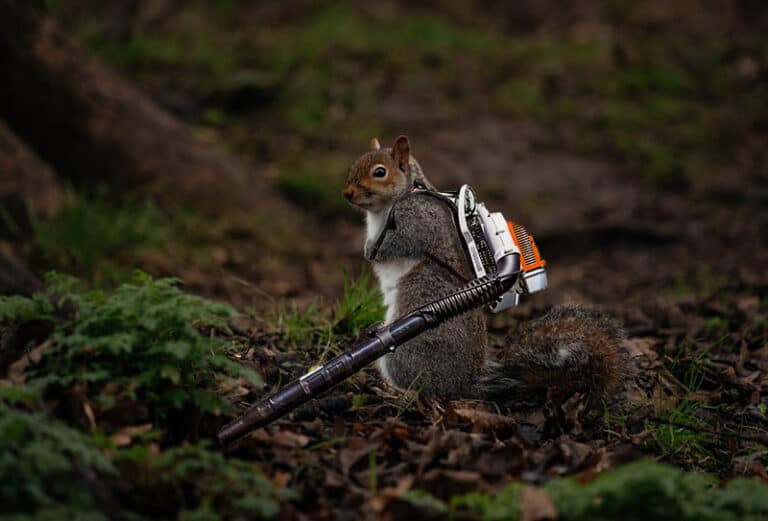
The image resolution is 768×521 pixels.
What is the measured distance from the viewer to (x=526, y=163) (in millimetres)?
9133

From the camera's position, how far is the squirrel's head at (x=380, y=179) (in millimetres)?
3914

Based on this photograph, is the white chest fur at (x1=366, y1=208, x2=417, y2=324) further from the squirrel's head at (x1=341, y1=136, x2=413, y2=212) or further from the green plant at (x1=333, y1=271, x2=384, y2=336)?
the green plant at (x1=333, y1=271, x2=384, y2=336)

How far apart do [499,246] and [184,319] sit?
122cm

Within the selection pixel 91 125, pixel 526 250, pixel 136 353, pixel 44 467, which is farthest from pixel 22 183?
pixel 44 467

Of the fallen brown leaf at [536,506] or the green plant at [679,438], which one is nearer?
the fallen brown leaf at [536,506]

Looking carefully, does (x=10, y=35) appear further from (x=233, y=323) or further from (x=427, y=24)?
(x=427, y=24)

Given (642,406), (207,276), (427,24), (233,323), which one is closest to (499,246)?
(642,406)

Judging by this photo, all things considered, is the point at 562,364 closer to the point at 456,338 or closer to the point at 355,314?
the point at 456,338

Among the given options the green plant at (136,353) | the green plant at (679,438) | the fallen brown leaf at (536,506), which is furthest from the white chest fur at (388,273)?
the fallen brown leaf at (536,506)

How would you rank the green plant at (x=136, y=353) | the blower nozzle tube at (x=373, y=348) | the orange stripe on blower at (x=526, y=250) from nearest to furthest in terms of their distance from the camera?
the green plant at (x=136, y=353) → the blower nozzle tube at (x=373, y=348) → the orange stripe on blower at (x=526, y=250)

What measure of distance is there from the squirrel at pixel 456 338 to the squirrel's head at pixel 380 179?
2cm

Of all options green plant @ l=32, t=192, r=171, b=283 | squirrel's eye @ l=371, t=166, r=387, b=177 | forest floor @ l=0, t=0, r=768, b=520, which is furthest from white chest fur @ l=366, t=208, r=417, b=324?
green plant @ l=32, t=192, r=171, b=283

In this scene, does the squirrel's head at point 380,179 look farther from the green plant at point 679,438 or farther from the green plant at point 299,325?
the green plant at point 679,438

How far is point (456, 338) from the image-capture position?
3.63 m
